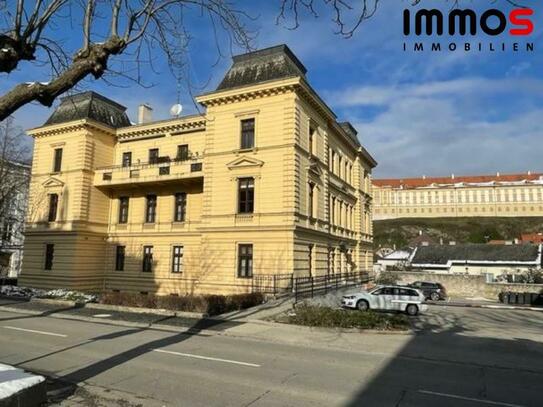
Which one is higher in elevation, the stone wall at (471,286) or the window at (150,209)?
the window at (150,209)

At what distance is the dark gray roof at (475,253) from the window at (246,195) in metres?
45.1

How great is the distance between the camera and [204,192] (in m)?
28.6

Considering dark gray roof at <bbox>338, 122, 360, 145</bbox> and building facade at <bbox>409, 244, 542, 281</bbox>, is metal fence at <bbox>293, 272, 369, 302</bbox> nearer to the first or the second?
dark gray roof at <bbox>338, 122, 360, 145</bbox>

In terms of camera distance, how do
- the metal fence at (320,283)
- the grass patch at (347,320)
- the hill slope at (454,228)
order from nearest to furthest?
the grass patch at (347,320) < the metal fence at (320,283) < the hill slope at (454,228)

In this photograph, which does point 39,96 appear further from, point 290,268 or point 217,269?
point 217,269

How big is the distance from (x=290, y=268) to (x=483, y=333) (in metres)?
10.6

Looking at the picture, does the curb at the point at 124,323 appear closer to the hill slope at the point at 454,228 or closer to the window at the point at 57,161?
the window at the point at 57,161

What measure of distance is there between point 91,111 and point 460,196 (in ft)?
466

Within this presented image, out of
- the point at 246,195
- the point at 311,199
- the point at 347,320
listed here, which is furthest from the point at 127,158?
the point at 347,320

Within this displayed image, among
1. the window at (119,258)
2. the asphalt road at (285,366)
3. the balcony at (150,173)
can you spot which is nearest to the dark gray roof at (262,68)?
the balcony at (150,173)

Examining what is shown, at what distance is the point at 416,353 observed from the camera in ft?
41.5

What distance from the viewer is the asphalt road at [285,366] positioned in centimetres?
812

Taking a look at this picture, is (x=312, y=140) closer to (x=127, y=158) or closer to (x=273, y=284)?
(x=273, y=284)

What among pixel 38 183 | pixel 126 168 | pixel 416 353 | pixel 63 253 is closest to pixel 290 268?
pixel 416 353
